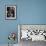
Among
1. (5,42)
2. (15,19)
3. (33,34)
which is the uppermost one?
(15,19)

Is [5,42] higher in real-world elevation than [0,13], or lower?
lower

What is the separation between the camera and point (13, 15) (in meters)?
4.59

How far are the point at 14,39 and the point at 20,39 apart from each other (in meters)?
0.20

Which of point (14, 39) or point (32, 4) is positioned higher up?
point (32, 4)

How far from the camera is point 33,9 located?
4617 mm

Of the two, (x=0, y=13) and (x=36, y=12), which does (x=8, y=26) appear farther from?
(x=36, y=12)

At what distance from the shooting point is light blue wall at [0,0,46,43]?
4586 mm

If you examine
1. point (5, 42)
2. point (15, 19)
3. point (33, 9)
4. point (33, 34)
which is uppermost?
point (33, 9)

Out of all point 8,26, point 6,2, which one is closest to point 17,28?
point 8,26

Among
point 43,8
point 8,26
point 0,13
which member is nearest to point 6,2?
point 0,13

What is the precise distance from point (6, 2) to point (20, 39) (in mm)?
1334

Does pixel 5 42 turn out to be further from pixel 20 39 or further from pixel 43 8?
pixel 43 8

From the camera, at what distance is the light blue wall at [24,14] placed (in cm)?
459

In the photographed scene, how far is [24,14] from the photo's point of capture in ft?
15.1
